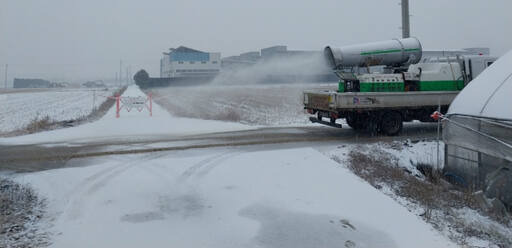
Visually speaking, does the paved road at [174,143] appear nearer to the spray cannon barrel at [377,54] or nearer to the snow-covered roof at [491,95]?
the spray cannon barrel at [377,54]

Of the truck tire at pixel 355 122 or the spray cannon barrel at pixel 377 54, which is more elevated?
the spray cannon barrel at pixel 377 54

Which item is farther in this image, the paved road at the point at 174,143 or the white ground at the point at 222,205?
the paved road at the point at 174,143

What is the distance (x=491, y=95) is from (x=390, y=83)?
4.82 metres

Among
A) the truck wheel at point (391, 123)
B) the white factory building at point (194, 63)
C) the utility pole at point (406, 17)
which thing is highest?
the white factory building at point (194, 63)

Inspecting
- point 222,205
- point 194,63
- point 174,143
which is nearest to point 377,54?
point 174,143

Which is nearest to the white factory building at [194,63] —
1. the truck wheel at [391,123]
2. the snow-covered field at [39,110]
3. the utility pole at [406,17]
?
the snow-covered field at [39,110]

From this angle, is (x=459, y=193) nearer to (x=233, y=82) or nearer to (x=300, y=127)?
(x=300, y=127)

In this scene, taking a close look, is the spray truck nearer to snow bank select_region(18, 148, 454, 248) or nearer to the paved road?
the paved road

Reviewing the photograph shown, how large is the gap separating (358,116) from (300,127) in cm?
269

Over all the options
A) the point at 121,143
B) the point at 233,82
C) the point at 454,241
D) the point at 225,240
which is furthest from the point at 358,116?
the point at 233,82

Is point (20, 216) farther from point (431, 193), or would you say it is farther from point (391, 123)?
point (391, 123)

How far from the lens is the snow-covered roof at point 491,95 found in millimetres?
7230

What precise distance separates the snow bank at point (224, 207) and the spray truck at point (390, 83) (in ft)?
14.1

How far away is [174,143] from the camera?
1111cm
